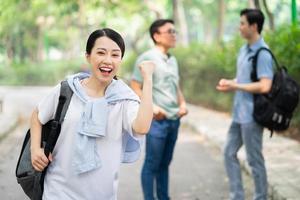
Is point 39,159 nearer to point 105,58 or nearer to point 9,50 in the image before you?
point 105,58

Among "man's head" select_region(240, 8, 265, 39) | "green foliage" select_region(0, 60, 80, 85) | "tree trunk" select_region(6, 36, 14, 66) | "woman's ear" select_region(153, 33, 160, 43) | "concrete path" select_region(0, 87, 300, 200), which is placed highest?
"man's head" select_region(240, 8, 265, 39)

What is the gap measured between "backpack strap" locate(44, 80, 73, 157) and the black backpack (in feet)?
8.10

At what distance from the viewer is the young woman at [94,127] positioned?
305 cm

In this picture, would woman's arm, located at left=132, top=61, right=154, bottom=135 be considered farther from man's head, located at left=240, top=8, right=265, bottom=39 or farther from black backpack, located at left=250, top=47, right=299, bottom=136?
man's head, located at left=240, top=8, right=265, bottom=39

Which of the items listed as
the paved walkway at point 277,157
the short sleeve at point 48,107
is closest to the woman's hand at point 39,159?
the short sleeve at point 48,107

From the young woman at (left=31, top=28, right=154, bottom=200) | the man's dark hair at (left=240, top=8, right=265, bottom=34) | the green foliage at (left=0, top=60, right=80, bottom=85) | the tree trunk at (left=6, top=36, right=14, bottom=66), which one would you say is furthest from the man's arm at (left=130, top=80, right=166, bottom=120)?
the tree trunk at (left=6, top=36, right=14, bottom=66)

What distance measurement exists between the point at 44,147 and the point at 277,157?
595 centimetres

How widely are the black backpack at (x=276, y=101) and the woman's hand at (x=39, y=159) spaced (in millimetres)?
2548

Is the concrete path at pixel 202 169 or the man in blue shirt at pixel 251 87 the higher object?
the man in blue shirt at pixel 251 87

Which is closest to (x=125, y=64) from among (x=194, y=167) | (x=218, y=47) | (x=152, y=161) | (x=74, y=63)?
(x=74, y=63)

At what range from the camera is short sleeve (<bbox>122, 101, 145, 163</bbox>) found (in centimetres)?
312

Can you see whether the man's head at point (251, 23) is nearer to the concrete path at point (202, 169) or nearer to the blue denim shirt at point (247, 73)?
the blue denim shirt at point (247, 73)

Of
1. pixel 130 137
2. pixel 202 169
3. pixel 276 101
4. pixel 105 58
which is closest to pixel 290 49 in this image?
pixel 202 169

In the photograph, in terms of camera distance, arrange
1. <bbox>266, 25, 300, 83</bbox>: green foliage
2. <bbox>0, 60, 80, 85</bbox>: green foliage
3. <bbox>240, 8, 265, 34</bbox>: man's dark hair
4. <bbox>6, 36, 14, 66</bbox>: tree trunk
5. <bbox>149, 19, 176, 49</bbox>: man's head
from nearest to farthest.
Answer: <bbox>240, 8, 265, 34</bbox>: man's dark hair
<bbox>149, 19, 176, 49</bbox>: man's head
<bbox>266, 25, 300, 83</bbox>: green foliage
<bbox>0, 60, 80, 85</bbox>: green foliage
<bbox>6, 36, 14, 66</bbox>: tree trunk
